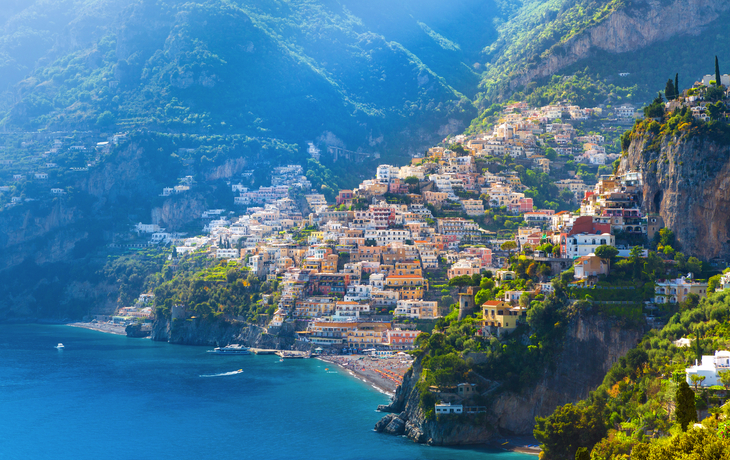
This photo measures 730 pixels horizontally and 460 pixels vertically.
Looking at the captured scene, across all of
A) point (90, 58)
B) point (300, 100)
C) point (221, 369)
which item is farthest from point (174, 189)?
point (221, 369)

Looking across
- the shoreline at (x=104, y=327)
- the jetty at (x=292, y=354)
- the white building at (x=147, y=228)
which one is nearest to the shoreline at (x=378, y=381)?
the jetty at (x=292, y=354)

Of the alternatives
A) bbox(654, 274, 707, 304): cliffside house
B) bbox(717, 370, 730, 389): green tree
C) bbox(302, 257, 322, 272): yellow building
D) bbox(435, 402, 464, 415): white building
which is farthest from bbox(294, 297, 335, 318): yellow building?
bbox(717, 370, 730, 389): green tree

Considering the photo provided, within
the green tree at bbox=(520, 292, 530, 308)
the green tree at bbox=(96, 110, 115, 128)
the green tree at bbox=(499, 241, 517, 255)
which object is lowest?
the green tree at bbox=(520, 292, 530, 308)

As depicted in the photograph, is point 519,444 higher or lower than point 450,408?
lower

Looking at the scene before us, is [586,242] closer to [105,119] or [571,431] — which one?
[571,431]

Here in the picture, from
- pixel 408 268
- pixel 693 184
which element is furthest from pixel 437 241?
pixel 693 184

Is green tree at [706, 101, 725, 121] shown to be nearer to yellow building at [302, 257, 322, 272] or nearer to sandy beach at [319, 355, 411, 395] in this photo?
sandy beach at [319, 355, 411, 395]

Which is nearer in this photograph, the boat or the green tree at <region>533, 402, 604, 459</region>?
the green tree at <region>533, 402, 604, 459</region>
